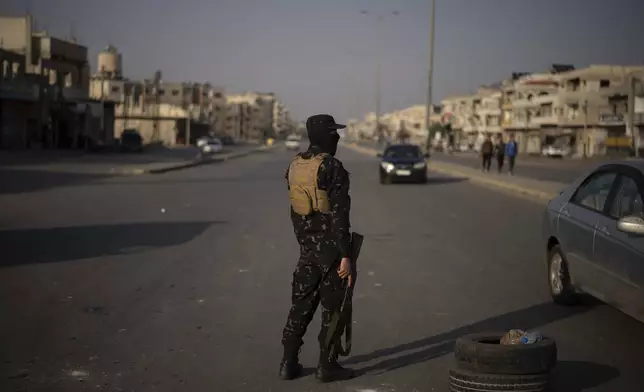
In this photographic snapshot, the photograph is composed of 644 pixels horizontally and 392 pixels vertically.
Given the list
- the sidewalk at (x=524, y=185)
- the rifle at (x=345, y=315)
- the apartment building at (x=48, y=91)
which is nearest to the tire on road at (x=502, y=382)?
the rifle at (x=345, y=315)

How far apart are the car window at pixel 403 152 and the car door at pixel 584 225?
24333mm

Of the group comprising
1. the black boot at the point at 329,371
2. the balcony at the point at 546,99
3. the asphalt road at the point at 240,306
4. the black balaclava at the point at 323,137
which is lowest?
the asphalt road at the point at 240,306

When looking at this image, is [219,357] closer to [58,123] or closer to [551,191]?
[551,191]

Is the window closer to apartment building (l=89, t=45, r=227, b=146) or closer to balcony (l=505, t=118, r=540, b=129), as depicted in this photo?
apartment building (l=89, t=45, r=227, b=146)

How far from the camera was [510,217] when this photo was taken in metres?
18.8

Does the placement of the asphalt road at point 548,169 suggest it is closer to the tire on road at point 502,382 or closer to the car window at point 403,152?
the car window at point 403,152

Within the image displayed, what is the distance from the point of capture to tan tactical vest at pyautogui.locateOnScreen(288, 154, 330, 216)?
5.26 metres

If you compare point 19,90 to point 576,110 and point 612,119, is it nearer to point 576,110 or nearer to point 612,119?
point 612,119

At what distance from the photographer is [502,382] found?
502 cm

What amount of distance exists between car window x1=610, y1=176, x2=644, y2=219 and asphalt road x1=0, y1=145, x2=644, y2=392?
1.04 metres

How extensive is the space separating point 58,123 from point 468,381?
6493cm

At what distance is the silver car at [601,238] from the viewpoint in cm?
650

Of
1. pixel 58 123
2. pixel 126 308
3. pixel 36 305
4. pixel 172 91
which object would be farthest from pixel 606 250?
pixel 172 91

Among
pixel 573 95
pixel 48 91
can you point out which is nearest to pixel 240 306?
pixel 48 91
